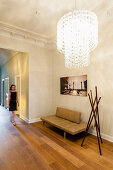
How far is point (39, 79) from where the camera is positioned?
4730mm

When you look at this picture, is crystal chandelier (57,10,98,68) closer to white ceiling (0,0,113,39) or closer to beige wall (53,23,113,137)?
white ceiling (0,0,113,39)

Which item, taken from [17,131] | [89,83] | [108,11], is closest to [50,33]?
[108,11]

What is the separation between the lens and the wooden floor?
81.7 inches

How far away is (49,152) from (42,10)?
3.46 metres

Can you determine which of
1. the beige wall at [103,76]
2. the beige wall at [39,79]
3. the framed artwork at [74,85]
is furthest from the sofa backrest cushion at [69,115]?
the beige wall at [39,79]

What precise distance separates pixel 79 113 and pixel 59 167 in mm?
1755

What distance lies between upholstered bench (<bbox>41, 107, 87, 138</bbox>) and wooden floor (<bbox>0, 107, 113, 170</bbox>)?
320mm

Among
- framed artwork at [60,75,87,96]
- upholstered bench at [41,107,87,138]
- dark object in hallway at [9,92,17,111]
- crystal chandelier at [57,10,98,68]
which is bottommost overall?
upholstered bench at [41,107,87,138]

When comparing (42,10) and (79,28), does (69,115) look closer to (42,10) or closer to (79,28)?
(79,28)

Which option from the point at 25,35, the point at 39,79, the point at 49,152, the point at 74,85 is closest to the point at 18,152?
the point at 49,152

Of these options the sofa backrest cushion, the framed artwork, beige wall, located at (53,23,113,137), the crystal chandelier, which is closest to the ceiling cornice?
the framed artwork

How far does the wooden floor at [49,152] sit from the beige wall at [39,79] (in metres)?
1.27

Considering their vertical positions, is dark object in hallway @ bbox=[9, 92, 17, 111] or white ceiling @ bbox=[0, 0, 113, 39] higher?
white ceiling @ bbox=[0, 0, 113, 39]

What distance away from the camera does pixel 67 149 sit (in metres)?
2.62
